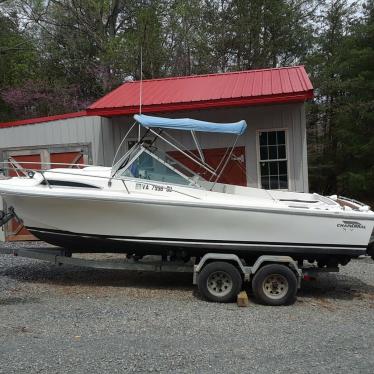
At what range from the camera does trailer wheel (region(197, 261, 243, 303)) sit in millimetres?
→ 6617

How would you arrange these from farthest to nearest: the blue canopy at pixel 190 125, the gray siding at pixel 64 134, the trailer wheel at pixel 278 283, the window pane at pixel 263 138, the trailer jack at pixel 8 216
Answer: the gray siding at pixel 64 134 < the window pane at pixel 263 138 < the trailer jack at pixel 8 216 < the blue canopy at pixel 190 125 < the trailer wheel at pixel 278 283

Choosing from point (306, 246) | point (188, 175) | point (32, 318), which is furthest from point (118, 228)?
point (306, 246)

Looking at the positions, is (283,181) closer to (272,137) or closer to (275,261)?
(272,137)

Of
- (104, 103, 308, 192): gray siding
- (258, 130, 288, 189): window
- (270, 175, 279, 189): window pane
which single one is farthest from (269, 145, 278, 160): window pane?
(270, 175, 279, 189): window pane

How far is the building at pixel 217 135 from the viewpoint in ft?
33.8

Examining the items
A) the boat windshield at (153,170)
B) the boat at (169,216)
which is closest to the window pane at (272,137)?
the boat at (169,216)

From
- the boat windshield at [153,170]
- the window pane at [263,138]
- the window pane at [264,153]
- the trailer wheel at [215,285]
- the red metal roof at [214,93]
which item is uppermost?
the red metal roof at [214,93]

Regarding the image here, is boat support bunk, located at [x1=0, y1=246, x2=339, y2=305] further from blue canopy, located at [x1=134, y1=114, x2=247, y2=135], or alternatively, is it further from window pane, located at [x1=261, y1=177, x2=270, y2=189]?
window pane, located at [x1=261, y1=177, x2=270, y2=189]

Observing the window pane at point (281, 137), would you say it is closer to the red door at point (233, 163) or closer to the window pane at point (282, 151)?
the window pane at point (282, 151)

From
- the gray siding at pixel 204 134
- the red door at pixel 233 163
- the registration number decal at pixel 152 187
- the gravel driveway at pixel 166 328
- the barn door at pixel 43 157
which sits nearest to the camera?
the gravel driveway at pixel 166 328

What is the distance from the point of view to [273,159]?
10.5 m

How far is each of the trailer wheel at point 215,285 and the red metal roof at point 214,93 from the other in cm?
446

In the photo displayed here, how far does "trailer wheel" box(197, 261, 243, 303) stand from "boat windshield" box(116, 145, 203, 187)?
1259mm

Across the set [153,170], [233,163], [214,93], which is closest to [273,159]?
[233,163]
